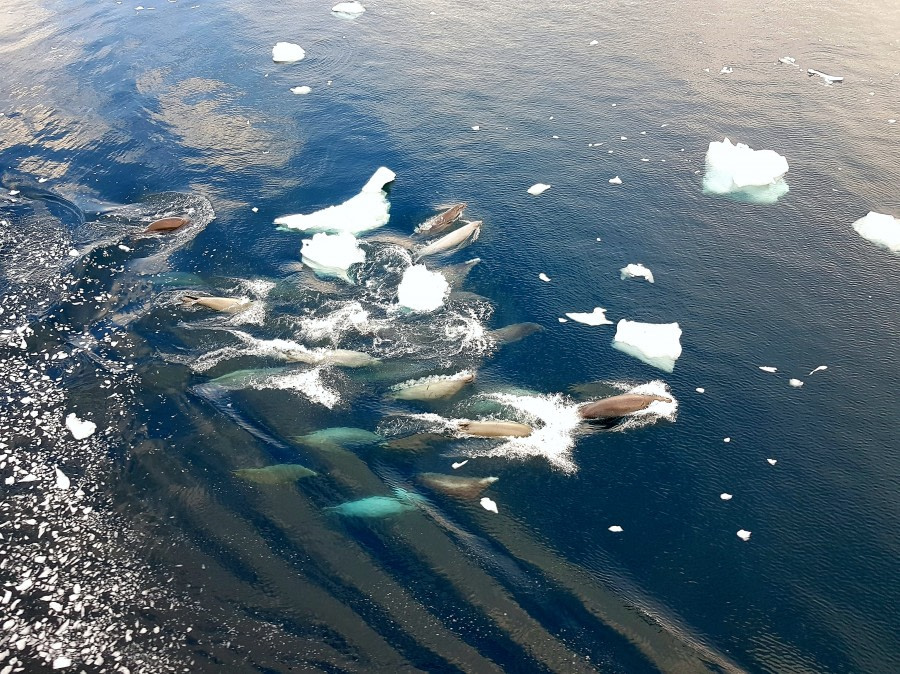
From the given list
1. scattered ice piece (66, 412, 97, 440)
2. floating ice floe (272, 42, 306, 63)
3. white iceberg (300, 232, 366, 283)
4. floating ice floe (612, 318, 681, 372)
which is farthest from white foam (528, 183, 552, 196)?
floating ice floe (272, 42, 306, 63)

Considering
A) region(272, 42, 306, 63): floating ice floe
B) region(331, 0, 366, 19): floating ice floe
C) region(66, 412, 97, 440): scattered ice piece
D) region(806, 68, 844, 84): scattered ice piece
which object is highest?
region(331, 0, 366, 19): floating ice floe

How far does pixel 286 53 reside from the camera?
24.2 meters

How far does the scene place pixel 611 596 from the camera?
9.90 meters

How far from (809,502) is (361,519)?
7.34 metres

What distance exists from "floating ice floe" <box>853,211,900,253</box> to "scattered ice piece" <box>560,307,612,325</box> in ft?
22.7

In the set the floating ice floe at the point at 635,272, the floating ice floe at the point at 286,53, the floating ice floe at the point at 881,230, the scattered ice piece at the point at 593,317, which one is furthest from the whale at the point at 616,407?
the floating ice floe at the point at 286,53

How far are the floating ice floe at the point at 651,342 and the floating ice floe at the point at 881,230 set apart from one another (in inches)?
235

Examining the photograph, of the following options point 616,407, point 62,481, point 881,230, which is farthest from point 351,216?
point 881,230

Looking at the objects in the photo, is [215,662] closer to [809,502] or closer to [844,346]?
[809,502]

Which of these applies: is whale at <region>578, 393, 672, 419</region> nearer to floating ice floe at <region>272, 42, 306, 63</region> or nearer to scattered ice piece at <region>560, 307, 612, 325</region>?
scattered ice piece at <region>560, 307, 612, 325</region>

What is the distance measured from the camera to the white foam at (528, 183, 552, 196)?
17641 millimetres

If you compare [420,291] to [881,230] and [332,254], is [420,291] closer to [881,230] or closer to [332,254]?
[332,254]

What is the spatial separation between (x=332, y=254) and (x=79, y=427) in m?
6.26

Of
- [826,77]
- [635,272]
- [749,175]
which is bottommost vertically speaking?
[635,272]
